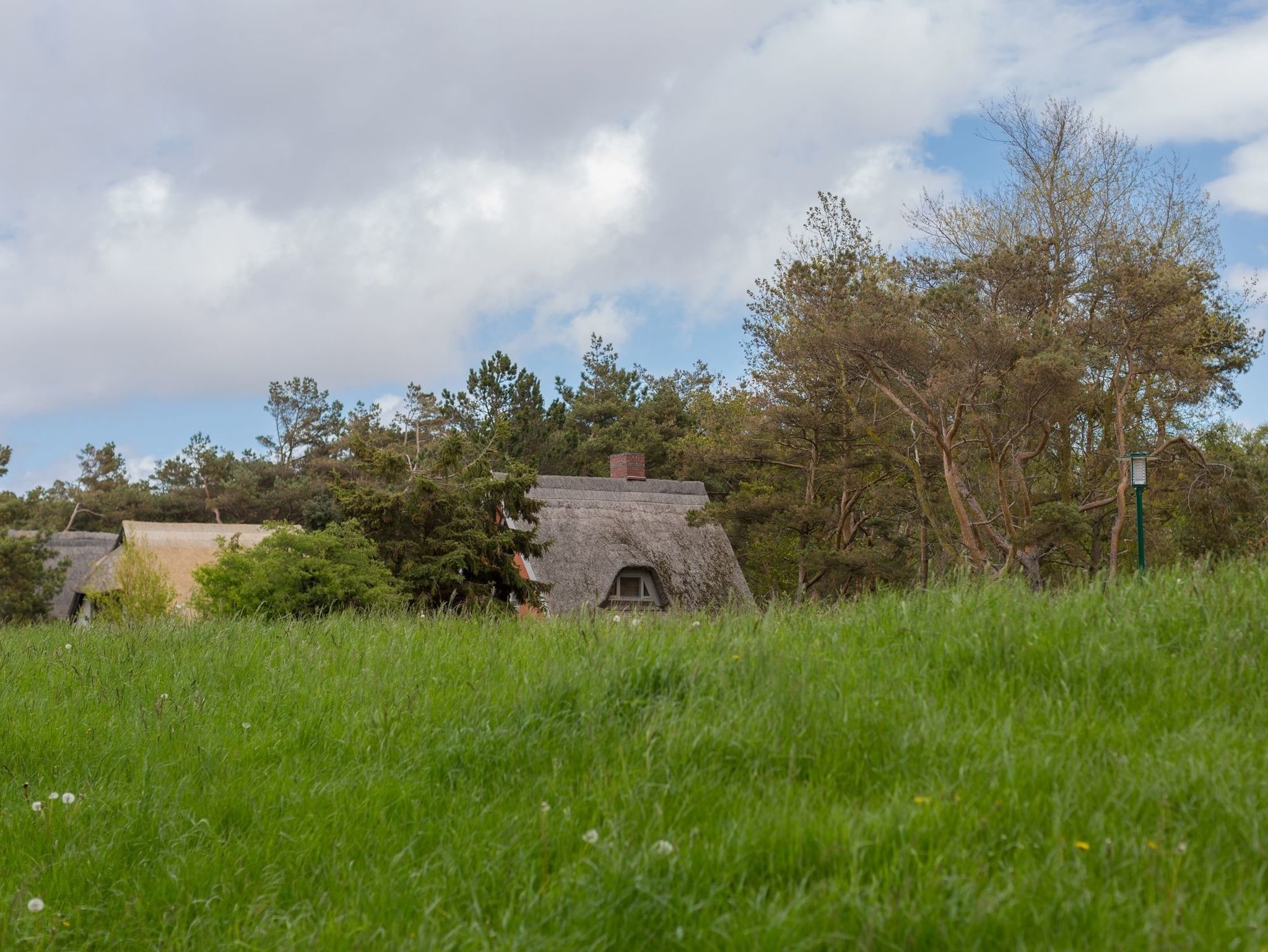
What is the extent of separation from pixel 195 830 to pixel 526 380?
154 ft

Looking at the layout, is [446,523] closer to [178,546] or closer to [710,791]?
[178,546]

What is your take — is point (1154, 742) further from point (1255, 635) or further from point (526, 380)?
point (526, 380)

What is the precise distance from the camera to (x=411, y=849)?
3887mm

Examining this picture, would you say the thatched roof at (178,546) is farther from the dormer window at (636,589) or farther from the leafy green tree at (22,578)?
the dormer window at (636,589)

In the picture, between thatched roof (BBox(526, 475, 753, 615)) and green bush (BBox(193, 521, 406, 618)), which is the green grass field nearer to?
green bush (BBox(193, 521, 406, 618))

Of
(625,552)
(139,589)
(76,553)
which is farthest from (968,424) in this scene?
(76,553)

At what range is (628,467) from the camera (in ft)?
131

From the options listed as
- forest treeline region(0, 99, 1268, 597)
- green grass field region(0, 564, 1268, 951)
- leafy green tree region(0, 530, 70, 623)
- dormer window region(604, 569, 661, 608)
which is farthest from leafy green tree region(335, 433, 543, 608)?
green grass field region(0, 564, 1268, 951)

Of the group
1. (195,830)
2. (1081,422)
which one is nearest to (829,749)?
(195,830)

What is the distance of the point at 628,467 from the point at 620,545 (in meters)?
6.86

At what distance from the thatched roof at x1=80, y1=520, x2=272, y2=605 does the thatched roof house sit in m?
10.6

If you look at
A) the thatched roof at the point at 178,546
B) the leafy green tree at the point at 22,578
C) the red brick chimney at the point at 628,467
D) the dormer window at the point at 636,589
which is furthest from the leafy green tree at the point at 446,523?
the red brick chimney at the point at 628,467

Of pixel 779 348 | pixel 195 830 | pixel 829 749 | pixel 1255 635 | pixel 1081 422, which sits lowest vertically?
pixel 195 830

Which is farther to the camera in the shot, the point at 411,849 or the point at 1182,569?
the point at 1182,569
